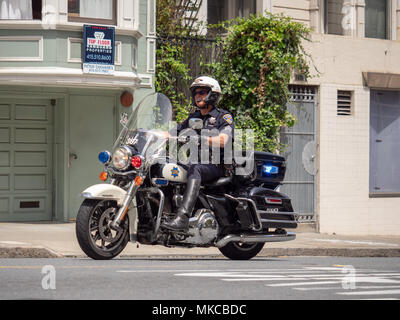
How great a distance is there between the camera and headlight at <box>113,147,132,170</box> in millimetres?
8844

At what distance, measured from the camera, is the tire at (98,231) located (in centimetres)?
865

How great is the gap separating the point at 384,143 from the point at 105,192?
39.7ft

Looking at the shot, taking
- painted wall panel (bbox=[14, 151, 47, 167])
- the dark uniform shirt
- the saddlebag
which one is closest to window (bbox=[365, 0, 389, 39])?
painted wall panel (bbox=[14, 151, 47, 167])

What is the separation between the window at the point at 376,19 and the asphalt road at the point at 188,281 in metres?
10.5

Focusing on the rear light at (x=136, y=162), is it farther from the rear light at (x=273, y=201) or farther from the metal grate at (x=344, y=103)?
the metal grate at (x=344, y=103)

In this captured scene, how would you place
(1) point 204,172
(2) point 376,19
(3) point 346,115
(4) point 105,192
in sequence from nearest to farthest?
(4) point 105,192 < (1) point 204,172 < (3) point 346,115 < (2) point 376,19

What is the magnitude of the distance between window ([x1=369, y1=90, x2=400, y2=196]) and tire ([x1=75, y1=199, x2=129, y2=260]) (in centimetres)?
1117

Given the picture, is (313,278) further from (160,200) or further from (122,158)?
(122,158)

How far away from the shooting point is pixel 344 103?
18.8 meters

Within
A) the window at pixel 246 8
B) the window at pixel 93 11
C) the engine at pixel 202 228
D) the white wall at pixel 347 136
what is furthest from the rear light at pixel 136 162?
the window at pixel 246 8

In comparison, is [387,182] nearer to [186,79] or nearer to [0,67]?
[186,79]

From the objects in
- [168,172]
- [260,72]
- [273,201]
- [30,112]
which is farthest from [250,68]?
[168,172]

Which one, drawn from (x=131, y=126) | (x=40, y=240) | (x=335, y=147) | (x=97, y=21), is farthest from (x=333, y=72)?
(x=131, y=126)

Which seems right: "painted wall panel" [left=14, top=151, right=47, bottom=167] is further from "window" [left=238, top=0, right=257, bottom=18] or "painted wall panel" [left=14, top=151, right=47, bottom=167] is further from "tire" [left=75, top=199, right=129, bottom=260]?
"tire" [left=75, top=199, right=129, bottom=260]
